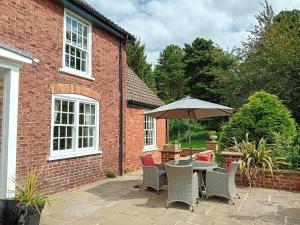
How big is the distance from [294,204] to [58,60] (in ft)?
24.2

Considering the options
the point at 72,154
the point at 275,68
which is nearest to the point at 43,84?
the point at 72,154

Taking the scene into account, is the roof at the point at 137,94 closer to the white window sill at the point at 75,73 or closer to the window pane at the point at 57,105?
the white window sill at the point at 75,73

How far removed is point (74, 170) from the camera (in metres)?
8.95

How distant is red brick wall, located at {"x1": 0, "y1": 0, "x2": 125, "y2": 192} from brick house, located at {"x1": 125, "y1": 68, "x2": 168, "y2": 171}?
225cm

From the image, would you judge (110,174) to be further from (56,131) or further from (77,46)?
(77,46)

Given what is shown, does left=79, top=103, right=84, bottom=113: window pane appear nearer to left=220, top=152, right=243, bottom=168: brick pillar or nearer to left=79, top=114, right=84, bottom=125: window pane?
left=79, top=114, right=84, bottom=125: window pane

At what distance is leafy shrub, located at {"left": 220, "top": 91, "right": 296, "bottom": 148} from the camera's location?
34.0ft

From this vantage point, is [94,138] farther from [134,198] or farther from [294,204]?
[294,204]

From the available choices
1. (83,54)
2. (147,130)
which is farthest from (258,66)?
(83,54)

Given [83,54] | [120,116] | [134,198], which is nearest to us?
[134,198]

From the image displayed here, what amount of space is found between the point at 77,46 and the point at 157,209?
581cm

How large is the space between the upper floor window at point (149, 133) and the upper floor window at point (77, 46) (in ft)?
17.1

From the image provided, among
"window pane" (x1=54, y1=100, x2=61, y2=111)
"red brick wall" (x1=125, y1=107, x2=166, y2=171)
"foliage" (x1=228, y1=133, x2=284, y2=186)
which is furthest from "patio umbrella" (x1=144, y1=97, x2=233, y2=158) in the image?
"red brick wall" (x1=125, y1=107, x2=166, y2=171)

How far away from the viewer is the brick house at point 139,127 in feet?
41.2
